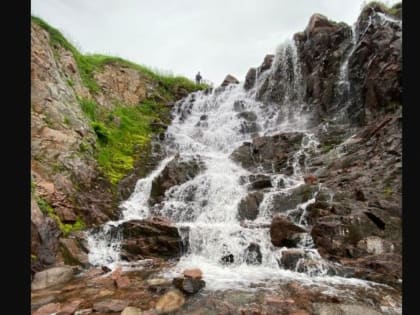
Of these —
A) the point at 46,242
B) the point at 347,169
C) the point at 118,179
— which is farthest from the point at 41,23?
the point at 347,169

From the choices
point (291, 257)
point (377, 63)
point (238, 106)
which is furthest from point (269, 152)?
point (291, 257)

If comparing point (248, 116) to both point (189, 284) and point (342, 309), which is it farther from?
point (342, 309)

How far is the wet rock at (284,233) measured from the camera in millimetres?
8203

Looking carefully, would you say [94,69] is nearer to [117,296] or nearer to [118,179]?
[118,179]

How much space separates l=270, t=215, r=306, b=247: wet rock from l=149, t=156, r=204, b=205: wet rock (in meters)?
5.94

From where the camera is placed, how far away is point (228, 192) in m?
12.2

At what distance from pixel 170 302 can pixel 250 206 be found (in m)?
5.97

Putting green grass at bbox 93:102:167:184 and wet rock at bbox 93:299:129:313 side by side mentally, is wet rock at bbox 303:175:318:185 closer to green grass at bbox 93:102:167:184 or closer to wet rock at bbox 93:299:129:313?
wet rock at bbox 93:299:129:313

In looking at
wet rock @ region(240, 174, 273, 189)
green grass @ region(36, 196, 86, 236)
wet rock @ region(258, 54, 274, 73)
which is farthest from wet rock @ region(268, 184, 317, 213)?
wet rock @ region(258, 54, 274, 73)

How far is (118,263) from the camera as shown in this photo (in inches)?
332

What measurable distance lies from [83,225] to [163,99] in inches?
630

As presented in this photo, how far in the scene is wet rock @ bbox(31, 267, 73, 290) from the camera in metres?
6.36

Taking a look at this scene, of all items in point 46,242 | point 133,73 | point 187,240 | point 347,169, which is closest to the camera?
point 46,242

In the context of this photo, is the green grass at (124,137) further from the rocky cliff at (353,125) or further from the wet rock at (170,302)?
the wet rock at (170,302)
